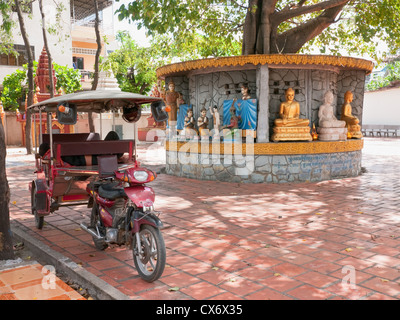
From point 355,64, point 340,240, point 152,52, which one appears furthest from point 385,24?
point 340,240

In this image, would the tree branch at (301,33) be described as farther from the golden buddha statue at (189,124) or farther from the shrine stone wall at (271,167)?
the shrine stone wall at (271,167)

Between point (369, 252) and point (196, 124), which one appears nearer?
point (369, 252)

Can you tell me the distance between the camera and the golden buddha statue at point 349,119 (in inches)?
462

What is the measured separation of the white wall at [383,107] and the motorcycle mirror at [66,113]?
107ft

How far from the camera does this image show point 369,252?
494 centimetres

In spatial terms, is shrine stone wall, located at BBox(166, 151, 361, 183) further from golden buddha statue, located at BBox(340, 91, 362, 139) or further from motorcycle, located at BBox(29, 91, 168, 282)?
motorcycle, located at BBox(29, 91, 168, 282)

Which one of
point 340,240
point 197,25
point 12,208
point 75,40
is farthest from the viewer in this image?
point 75,40

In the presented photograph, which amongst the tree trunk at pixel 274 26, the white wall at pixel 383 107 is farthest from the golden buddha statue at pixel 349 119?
the white wall at pixel 383 107

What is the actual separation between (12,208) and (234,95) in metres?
6.33

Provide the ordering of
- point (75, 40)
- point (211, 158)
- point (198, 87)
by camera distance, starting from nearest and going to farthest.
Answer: point (211, 158), point (198, 87), point (75, 40)

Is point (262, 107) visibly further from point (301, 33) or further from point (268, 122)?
point (301, 33)

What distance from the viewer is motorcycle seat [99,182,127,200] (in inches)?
186

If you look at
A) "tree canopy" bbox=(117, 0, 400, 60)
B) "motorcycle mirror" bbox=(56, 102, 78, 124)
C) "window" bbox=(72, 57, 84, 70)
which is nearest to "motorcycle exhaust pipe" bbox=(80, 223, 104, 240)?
"motorcycle mirror" bbox=(56, 102, 78, 124)

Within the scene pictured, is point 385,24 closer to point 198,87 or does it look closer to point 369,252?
point 198,87
